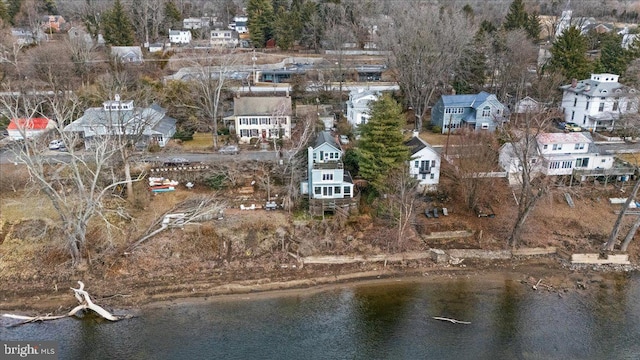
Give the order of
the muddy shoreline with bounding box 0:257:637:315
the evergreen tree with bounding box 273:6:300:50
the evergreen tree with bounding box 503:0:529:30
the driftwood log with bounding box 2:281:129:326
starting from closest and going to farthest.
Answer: the driftwood log with bounding box 2:281:129:326 → the muddy shoreline with bounding box 0:257:637:315 → the evergreen tree with bounding box 503:0:529:30 → the evergreen tree with bounding box 273:6:300:50

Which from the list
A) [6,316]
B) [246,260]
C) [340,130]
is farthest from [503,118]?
[6,316]

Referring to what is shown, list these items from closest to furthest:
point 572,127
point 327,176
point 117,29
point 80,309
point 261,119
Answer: point 80,309
point 327,176
point 261,119
point 572,127
point 117,29

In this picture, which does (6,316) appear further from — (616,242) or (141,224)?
(616,242)

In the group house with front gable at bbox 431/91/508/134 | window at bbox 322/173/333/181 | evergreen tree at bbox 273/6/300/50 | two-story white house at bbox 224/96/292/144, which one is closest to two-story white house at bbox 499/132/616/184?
house with front gable at bbox 431/91/508/134

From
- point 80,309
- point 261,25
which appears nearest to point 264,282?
point 80,309

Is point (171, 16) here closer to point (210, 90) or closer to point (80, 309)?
point (210, 90)

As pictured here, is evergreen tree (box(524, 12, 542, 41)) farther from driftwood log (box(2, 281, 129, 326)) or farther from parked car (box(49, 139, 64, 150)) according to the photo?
driftwood log (box(2, 281, 129, 326))

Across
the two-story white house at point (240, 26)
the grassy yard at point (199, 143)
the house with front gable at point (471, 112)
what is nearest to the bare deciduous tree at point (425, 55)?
the house with front gable at point (471, 112)
